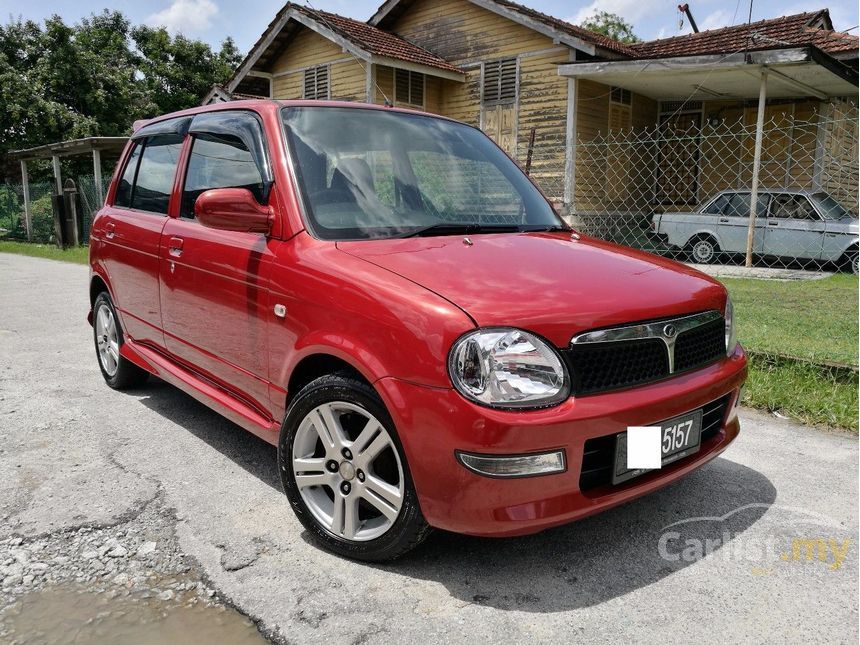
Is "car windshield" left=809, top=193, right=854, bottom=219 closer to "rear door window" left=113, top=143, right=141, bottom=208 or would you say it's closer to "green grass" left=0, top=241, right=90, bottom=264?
"rear door window" left=113, top=143, right=141, bottom=208

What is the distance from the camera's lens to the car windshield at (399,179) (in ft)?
9.77

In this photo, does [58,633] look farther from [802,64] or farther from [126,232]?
[802,64]

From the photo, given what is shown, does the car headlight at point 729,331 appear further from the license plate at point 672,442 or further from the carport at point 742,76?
the carport at point 742,76

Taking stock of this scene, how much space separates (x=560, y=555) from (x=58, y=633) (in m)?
1.73

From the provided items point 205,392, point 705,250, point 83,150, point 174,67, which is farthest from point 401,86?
point 174,67

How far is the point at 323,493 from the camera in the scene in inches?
110

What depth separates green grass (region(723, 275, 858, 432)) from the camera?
434 cm

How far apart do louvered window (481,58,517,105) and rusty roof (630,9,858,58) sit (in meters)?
2.97

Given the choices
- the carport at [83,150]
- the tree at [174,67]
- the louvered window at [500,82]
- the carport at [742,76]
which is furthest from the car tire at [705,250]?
the tree at [174,67]

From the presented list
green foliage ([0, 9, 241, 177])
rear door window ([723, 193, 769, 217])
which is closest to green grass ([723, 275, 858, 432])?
rear door window ([723, 193, 769, 217])

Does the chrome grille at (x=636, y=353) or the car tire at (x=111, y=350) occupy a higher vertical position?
the chrome grille at (x=636, y=353)

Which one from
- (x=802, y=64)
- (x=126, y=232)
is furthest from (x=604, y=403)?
Result: (x=802, y=64)

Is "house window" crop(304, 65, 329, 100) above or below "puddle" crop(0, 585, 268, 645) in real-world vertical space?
above

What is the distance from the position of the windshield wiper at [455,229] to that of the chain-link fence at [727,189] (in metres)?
8.84
